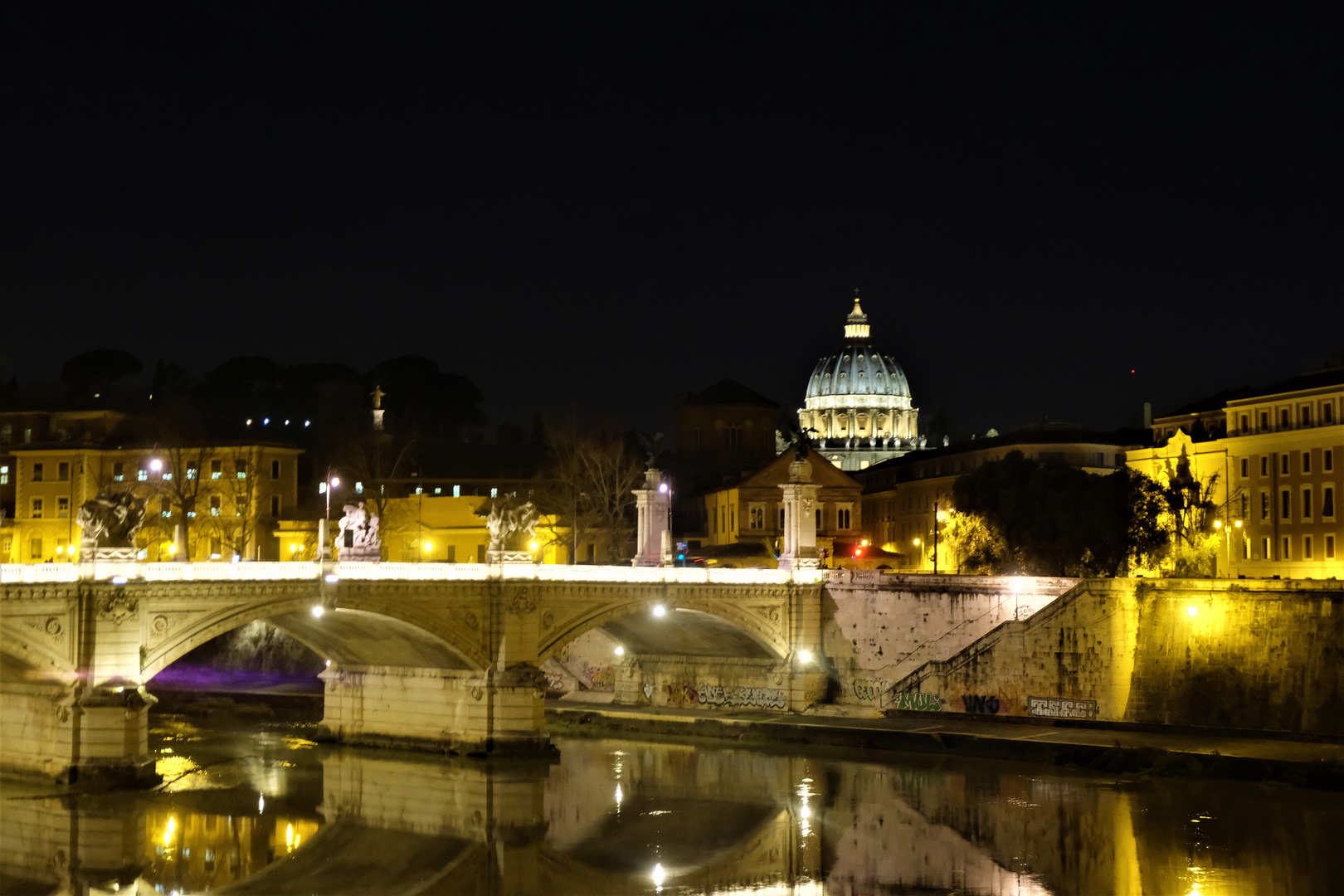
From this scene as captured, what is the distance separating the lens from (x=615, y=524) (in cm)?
6412

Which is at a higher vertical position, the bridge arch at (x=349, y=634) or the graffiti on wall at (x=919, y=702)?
the bridge arch at (x=349, y=634)

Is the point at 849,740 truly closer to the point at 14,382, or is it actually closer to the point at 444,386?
the point at 14,382

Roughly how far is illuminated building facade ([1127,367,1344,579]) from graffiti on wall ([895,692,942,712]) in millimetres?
17355

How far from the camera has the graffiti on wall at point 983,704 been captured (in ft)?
146

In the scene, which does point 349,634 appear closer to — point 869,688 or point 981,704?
point 869,688

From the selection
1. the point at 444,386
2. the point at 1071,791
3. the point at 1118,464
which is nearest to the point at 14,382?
the point at 444,386

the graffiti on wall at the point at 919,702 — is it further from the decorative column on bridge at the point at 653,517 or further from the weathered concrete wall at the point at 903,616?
the decorative column on bridge at the point at 653,517

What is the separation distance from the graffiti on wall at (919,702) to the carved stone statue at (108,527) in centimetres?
2065

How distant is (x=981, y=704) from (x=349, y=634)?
53.5 feet

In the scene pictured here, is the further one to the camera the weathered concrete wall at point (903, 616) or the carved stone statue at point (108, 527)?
the weathered concrete wall at point (903, 616)

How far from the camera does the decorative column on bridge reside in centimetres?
4778

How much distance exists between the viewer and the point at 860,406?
136750 millimetres

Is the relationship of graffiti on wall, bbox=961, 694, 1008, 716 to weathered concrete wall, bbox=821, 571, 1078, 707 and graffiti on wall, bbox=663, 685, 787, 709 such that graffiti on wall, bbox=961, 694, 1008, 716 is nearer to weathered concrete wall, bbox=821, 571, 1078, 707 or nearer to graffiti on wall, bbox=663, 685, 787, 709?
weathered concrete wall, bbox=821, 571, 1078, 707

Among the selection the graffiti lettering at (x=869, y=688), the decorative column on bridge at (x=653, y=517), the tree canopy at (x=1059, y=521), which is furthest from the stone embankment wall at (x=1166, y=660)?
the tree canopy at (x=1059, y=521)
